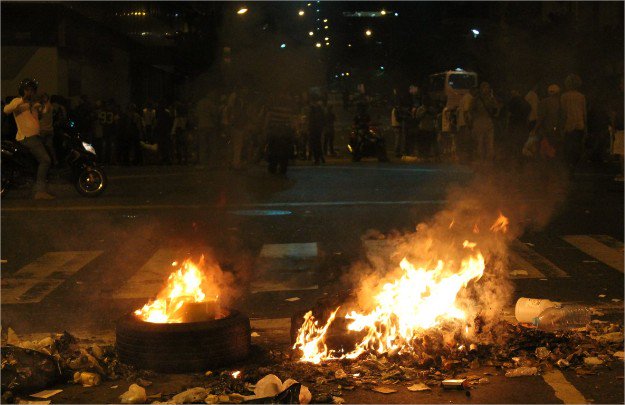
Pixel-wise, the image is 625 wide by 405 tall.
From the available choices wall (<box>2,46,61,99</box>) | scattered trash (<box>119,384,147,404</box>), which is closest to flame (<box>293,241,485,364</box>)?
scattered trash (<box>119,384,147,404</box>)

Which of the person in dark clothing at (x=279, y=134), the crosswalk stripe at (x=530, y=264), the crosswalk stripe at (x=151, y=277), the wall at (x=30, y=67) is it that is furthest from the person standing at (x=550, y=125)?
the wall at (x=30, y=67)

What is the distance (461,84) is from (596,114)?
15.3 m

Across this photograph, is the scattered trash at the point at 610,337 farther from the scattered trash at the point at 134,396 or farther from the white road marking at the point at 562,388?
the scattered trash at the point at 134,396

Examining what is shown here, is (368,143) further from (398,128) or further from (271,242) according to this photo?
(271,242)

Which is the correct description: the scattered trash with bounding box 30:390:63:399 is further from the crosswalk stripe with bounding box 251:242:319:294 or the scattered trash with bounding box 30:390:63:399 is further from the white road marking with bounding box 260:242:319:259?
the white road marking with bounding box 260:242:319:259

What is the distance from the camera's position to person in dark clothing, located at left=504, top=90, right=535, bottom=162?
19.2 metres

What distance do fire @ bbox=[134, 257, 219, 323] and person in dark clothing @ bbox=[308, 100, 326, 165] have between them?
18271 millimetres

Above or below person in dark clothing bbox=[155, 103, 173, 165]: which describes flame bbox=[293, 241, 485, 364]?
below

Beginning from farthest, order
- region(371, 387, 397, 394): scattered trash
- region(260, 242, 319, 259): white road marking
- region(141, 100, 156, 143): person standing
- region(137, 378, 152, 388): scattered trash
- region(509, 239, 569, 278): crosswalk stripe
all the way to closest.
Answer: region(141, 100, 156, 143): person standing → region(260, 242, 319, 259): white road marking → region(509, 239, 569, 278): crosswalk stripe → region(137, 378, 152, 388): scattered trash → region(371, 387, 397, 394): scattered trash

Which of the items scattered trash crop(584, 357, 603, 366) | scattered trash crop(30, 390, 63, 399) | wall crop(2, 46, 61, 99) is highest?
wall crop(2, 46, 61, 99)

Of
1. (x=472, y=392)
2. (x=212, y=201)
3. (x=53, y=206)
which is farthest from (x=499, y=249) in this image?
(x=53, y=206)

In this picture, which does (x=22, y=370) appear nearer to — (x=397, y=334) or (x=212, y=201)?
(x=397, y=334)

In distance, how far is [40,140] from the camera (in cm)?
1479

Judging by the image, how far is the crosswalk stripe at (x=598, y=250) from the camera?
31.8 feet
